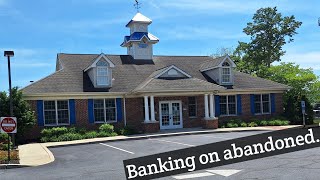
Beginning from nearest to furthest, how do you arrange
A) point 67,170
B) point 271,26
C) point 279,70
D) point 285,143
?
1. point 67,170
2. point 285,143
3. point 279,70
4. point 271,26

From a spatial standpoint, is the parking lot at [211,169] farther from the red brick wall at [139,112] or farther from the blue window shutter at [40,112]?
the red brick wall at [139,112]

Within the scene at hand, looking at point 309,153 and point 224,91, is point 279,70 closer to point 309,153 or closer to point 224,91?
point 224,91

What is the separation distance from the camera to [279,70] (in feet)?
134

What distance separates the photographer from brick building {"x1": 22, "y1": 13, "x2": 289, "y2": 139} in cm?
2517

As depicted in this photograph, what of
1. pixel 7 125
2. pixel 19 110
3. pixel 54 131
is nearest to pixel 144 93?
pixel 54 131

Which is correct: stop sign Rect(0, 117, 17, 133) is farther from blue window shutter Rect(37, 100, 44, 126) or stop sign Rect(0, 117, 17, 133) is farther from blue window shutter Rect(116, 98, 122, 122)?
blue window shutter Rect(116, 98, 122, 122)

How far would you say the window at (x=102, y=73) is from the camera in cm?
2691

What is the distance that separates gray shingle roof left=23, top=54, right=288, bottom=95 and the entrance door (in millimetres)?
1895

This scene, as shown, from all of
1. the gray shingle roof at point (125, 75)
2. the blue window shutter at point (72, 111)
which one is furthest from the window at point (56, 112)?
the gray shingle roof at point (125, 75)

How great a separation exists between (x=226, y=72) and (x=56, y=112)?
13412 millimetres

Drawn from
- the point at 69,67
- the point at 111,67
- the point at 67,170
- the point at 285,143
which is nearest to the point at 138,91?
the point at 111,67

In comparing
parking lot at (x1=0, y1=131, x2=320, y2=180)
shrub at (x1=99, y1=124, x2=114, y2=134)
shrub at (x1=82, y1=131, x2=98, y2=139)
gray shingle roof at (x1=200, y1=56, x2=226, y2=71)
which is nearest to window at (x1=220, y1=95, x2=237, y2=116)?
gray shingle roof at (x1=200, y1=56, x2=226, y2=71)

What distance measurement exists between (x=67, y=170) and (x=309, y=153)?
25.6 ft

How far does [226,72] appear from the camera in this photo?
1204 inches
